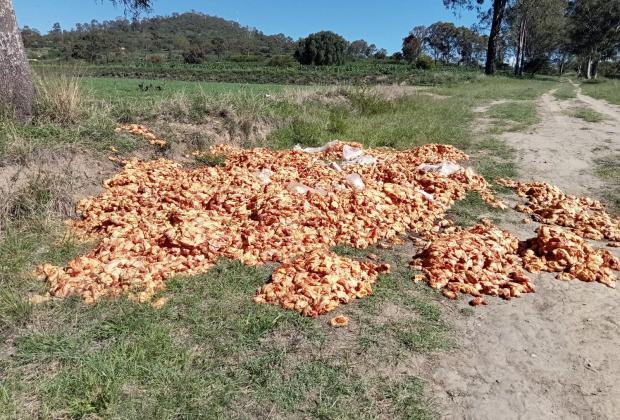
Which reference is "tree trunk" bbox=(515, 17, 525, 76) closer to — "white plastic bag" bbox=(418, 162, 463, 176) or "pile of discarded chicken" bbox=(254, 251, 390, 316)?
"white plastic bag" bbox=(418, 162, 463, 176)

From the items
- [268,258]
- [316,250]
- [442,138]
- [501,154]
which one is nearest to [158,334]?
[268,258]

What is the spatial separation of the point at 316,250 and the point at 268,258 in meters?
0.47

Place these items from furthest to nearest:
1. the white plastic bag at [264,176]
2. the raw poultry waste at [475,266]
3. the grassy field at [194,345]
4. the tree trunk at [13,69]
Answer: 1. the tree trunk at [13,69]
2. the white plastic bag at [264,176]
3. the raw poultry waste at [475,266]
4. the grassy field at [194,345]

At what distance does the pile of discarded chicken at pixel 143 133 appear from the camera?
22.7 feet

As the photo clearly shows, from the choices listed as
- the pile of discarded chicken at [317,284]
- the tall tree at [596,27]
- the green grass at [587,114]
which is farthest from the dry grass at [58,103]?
the tall tree at [596,27]

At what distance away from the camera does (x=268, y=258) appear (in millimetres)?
4016

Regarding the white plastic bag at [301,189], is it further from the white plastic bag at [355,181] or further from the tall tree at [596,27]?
the tall tree at [596,27]

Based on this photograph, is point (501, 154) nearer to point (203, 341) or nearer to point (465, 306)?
point (465, 306)

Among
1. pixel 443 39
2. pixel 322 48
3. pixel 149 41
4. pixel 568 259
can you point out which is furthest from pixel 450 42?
pixel 568 259

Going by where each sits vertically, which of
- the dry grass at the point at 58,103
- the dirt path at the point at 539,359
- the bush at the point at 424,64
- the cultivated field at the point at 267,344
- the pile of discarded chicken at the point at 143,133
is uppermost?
the bush at the point at 424,64

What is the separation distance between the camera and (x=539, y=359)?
2809mm

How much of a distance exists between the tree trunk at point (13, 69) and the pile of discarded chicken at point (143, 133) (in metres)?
1.31

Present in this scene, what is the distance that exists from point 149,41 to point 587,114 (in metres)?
99.6

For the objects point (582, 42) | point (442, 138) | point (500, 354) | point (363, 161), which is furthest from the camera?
point (582, 42)
